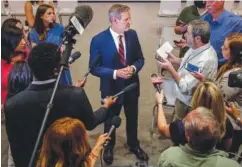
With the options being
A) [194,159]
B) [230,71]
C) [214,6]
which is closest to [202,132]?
[194,159]

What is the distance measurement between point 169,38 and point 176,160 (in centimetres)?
336

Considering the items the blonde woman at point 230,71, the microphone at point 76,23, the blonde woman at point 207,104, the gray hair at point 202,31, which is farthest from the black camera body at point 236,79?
the microphone at point 76,23

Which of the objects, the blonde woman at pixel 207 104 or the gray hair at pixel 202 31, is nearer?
the blonde woman at pixel 207 104

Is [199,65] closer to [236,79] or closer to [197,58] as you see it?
[197,58]

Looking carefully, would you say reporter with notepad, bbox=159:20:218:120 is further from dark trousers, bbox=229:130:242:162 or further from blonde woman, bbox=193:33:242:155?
dark trousers, bbox=229:130:242:162

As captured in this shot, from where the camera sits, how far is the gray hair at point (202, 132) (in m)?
2.09

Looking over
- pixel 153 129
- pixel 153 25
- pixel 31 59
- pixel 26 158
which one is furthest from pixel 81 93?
pixel 153 25

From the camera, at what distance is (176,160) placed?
7.04 feet

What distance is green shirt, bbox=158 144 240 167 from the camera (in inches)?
81.6

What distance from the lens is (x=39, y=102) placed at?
2328 mm

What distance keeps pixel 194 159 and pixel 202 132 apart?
6.0 inches

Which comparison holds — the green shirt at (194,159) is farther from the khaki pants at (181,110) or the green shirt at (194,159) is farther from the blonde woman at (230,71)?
the khaki pants at (181,110)

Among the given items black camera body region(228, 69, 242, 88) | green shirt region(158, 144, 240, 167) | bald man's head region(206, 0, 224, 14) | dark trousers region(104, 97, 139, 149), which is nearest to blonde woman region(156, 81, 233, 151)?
black camera body region(228, 69, 242, 88)

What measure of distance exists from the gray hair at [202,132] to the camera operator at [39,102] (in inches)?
26.8
